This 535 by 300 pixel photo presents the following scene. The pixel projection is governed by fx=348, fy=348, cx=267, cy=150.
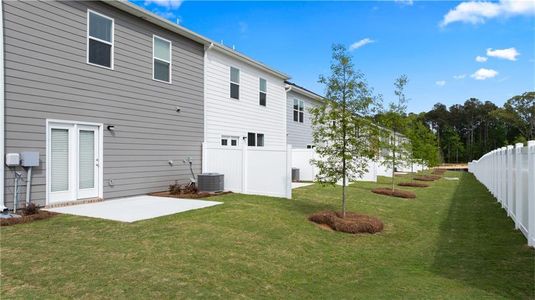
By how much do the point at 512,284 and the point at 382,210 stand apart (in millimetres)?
5716

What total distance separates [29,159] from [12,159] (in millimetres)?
314

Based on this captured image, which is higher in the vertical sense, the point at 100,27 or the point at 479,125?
the point at 479,125

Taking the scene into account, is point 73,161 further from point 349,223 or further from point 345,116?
point 349,223

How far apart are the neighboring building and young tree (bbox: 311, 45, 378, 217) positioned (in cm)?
1162

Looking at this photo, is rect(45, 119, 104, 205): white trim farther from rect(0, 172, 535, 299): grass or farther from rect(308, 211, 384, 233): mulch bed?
rect(308, 211, 384, 233): mulch bed

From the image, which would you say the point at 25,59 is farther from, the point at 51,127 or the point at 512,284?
the point at 512,284

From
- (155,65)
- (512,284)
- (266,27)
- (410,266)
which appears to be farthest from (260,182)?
(266,27)

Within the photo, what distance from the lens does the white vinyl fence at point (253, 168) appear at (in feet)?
36.6

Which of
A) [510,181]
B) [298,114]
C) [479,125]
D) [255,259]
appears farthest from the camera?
[479,125]

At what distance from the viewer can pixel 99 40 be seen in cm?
932

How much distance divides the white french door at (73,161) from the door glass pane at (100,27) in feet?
8.03

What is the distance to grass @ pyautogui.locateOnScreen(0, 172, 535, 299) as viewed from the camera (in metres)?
4.00

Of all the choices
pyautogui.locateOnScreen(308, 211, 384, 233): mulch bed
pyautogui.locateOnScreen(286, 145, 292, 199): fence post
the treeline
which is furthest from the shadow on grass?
the treeline

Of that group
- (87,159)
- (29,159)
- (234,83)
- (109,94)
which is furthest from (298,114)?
(29,159)
